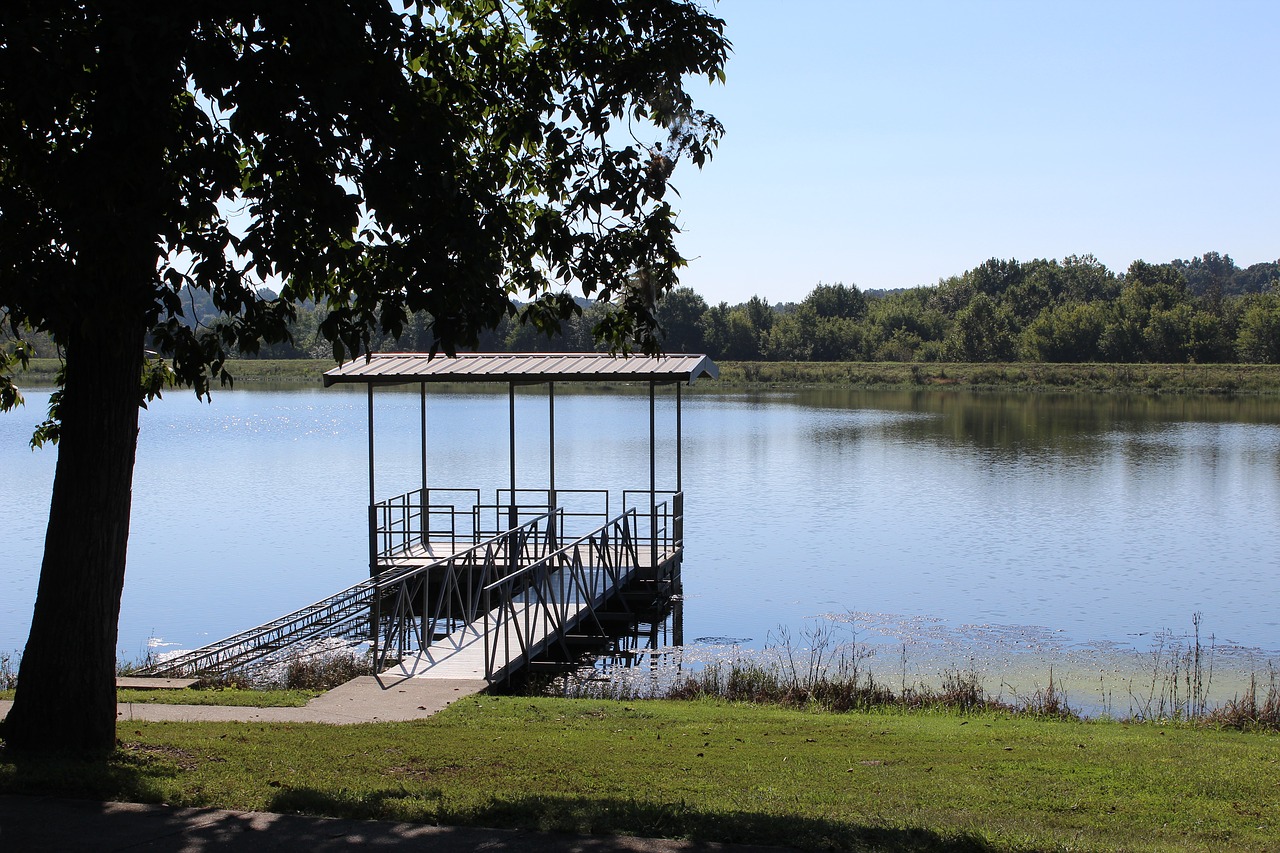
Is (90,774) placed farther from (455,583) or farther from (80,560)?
(455,583)

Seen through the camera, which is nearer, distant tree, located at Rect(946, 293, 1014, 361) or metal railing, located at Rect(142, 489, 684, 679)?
metal railing, located at Rect(142, 489, 684, 679)

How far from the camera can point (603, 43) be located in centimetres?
917

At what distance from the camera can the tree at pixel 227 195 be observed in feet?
22.5

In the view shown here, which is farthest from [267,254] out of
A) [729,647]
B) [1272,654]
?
[1272,654]

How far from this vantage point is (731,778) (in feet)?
25.6

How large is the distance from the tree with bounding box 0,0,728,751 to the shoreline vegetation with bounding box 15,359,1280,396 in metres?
72.0

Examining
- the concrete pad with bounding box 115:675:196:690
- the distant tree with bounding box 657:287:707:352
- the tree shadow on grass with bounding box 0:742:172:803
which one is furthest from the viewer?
the distant tree with bounding box 657:287:707:352

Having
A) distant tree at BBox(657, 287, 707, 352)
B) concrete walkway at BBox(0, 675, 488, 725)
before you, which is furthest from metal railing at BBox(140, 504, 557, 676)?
distant tree at BBox(657, 287, 707, 352)

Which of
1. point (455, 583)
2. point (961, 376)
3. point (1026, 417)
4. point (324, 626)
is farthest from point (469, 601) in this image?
point (961, 376)

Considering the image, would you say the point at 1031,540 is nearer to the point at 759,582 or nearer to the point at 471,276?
the point at 759,582

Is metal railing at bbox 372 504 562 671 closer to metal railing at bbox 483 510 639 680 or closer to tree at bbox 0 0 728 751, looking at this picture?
metal railing at bbox 483 510 639 680

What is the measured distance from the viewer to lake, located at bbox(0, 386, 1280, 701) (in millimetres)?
18688

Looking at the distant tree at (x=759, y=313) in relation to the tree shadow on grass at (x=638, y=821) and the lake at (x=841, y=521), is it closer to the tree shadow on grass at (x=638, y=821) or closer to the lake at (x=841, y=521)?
the lake at (x=841, y=521)

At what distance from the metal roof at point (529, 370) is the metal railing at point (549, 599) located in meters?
2.27
